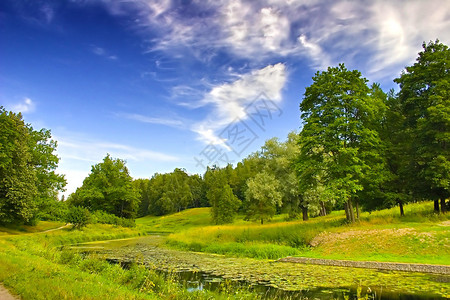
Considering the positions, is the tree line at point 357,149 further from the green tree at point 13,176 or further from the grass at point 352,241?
the grass at point 352,241

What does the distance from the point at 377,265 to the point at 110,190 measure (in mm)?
59572

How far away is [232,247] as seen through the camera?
27.4 m

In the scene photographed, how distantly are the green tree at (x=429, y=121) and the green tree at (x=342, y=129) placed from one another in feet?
9.79

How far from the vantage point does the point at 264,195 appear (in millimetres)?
42312

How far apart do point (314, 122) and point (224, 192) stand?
140 ft

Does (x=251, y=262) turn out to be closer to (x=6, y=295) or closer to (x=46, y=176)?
(x=6, y=295)

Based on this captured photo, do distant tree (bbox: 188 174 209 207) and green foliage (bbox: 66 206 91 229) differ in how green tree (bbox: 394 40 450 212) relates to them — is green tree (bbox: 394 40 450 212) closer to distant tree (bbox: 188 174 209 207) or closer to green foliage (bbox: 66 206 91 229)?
green foliage (bbox: 66 206 91 229)

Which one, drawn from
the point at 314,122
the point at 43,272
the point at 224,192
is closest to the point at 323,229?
the point at 314,122

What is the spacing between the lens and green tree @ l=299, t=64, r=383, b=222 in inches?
1045

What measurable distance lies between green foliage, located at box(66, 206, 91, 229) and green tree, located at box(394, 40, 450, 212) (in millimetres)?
46936

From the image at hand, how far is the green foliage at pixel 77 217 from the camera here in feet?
152

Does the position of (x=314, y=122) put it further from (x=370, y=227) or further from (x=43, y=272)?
(x=43, y=272)

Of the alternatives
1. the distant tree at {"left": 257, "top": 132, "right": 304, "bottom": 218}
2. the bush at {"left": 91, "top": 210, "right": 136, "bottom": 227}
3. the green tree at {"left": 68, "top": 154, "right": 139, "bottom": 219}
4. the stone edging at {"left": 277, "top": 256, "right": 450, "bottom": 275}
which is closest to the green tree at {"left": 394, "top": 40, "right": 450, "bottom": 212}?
the stone edging at {"left": 277, "top": 256, "right": 450, "bottom": 275}

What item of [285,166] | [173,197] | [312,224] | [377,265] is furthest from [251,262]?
[173,197]
